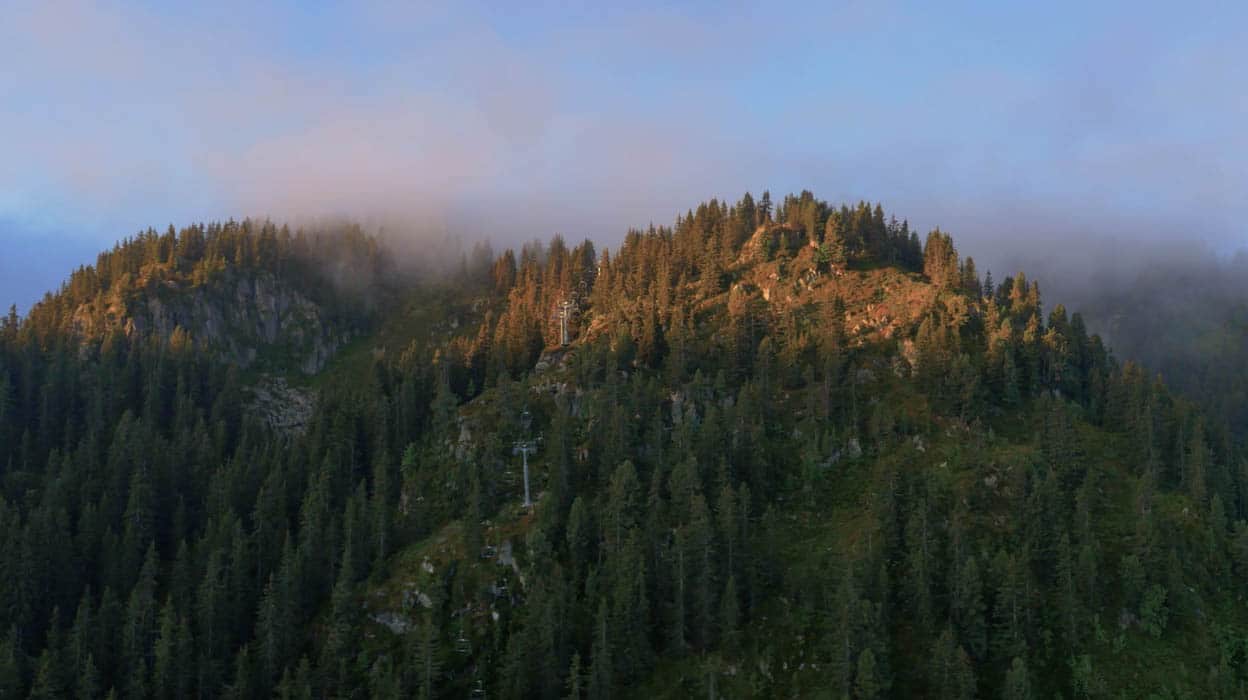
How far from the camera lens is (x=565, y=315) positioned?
15288 cm

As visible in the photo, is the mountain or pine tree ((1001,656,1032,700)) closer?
pine tree ((1001,656,1032,700))

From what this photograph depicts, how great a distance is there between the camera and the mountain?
271 ft

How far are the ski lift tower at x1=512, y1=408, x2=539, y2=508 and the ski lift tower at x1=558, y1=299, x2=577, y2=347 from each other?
27.6 m

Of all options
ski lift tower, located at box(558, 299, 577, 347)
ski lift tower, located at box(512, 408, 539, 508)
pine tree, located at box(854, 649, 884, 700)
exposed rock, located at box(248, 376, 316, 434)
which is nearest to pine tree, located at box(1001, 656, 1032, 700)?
pine tree, located at box(854, 649, 884, 700)

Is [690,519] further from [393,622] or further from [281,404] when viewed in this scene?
[281,404]

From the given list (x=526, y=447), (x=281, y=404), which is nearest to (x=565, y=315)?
(x=526, y=447)

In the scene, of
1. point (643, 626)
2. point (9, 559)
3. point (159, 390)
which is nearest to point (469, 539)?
point (643, 626)

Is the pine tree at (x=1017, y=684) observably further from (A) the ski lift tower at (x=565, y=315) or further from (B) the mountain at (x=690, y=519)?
(A) the ski lift tower at (x=565, y=315)

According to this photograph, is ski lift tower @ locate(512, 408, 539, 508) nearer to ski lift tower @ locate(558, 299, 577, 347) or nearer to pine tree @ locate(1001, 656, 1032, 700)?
ski lift tower @ locate(558, 299, 577, 347)

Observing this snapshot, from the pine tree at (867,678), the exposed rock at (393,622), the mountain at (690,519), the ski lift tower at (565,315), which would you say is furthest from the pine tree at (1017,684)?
the ski lift tower at (565,315)

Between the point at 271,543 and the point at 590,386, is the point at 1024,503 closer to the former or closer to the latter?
the point at 590,386

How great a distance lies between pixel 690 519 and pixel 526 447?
89.5 ft

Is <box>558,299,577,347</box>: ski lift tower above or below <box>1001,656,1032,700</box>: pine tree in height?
above

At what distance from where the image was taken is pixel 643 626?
290ft
